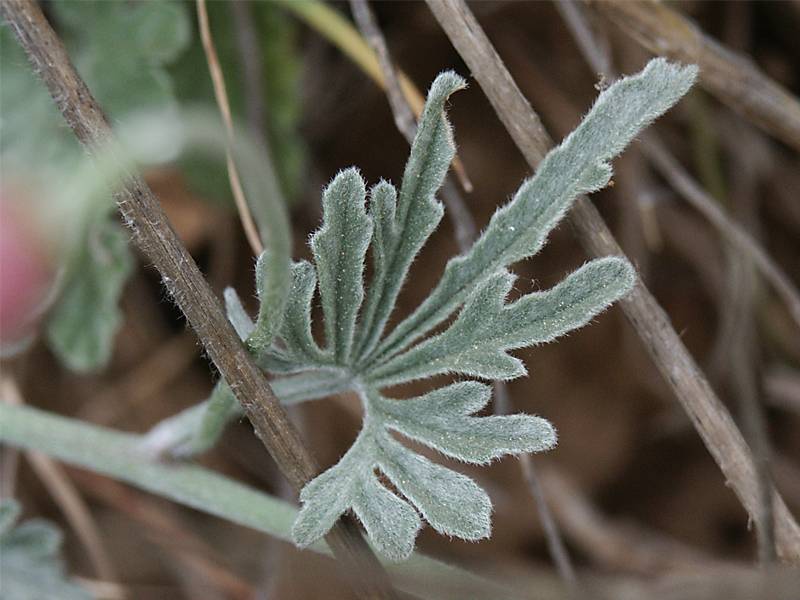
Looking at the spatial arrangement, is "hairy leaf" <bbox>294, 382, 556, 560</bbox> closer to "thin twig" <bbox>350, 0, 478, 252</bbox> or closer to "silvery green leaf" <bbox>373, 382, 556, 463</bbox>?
"silvery green leaf" <bbox>373, 382, 556, 463</bbox>

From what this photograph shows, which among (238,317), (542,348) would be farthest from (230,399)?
(542,348)

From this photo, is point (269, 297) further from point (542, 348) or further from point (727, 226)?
point (542, 348)

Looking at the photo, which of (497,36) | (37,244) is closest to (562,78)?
(497,36)

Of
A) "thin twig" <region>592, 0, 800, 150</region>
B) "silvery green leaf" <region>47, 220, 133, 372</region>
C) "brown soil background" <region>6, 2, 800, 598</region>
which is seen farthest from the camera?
"brown soil background" <region>6, 2, 800, 598</region>

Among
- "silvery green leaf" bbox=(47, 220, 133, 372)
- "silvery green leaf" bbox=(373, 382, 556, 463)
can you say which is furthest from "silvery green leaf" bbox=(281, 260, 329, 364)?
"silvery green leaf" bbox=(47, 220, 133, 372)

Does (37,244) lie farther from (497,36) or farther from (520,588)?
(497,36)

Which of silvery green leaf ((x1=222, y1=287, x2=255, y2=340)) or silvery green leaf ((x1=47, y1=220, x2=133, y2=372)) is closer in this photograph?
silvery green leaf ((x1=222, y1=287, x2=255, y2=340))
